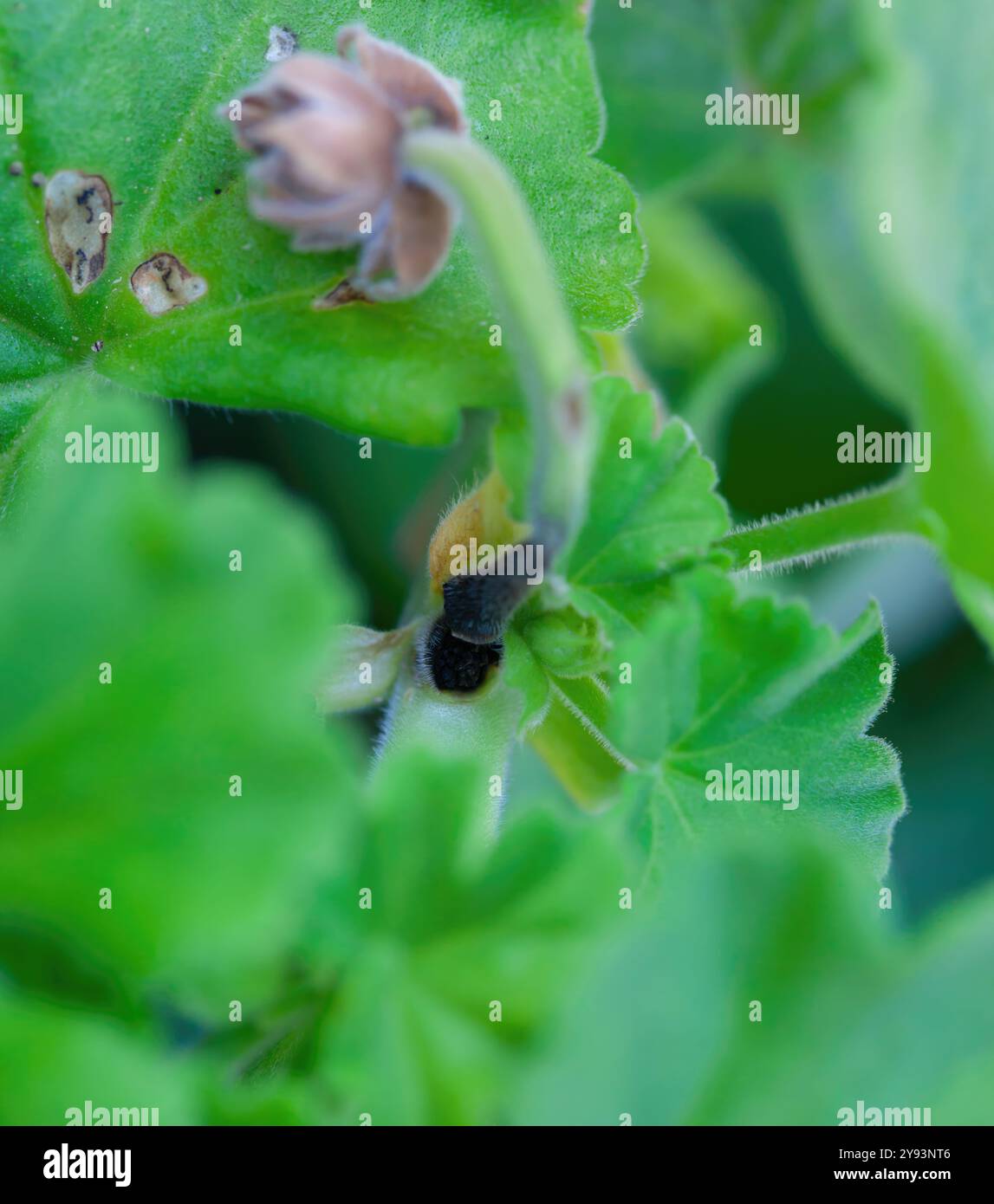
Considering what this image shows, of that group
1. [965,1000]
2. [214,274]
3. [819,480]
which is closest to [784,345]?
[819,480]

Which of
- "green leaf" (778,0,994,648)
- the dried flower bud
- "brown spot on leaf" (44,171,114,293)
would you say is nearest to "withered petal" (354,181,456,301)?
the dried flower bud

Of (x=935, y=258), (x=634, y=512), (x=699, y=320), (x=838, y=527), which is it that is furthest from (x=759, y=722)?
(x=699, y=320)

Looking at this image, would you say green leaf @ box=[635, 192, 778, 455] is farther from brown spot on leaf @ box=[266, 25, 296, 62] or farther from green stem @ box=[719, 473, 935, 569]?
brown spot on leaf @ box=[266, 25, 296, 62]

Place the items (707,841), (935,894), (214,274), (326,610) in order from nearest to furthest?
(326,610), (707,841), (214,274), (935,894)

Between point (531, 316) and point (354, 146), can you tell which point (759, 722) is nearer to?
point (531, 316)

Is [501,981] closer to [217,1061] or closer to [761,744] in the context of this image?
[217,1061]
